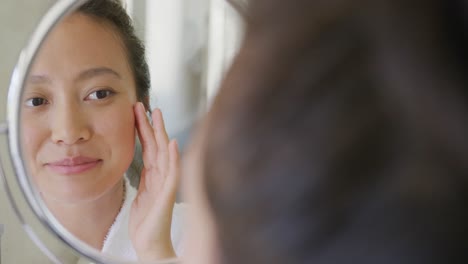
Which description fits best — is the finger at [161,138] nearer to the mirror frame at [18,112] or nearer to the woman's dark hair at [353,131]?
the mirror frame at [18,112]

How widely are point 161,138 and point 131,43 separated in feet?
0.34

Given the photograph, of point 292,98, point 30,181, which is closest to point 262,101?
point 292,98

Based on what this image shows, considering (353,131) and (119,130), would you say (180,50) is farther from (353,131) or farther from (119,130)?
(353,131)

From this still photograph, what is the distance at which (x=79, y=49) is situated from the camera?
0.57 m

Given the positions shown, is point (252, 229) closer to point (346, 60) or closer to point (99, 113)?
point (346, 60)

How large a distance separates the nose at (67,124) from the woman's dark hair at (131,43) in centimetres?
7

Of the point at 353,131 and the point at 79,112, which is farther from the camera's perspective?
the point at 79,112

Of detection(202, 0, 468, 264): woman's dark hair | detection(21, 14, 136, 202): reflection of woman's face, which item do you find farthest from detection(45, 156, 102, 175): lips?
detection(202, 0, 468, 264): woman's dark hair

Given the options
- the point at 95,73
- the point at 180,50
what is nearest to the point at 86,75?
the point at 95,73

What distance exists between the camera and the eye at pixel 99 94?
570 mm

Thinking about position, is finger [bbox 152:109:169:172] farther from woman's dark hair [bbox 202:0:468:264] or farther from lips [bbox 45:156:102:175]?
woman's dark hair [bbox 202:0:468:264]

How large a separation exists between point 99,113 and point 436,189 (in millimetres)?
437

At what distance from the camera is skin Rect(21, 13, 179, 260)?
0.55 metres

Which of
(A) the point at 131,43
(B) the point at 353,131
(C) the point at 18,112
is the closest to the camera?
(B) the point at 353,131
